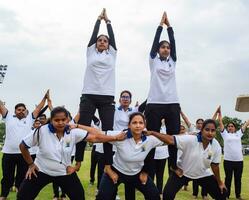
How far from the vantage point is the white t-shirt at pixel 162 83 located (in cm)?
752

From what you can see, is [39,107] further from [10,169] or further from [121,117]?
[121,117]

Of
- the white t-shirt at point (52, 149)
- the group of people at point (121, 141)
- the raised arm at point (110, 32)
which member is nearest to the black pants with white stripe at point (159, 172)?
the group of people at point (121, 141)

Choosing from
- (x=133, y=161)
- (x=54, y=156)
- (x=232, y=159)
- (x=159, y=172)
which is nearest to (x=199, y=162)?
(x=133, y=161)

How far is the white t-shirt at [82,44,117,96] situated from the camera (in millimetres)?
7762

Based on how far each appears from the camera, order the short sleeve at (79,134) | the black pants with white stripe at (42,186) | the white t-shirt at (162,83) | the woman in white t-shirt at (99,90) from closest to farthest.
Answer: the black pants with white stripe at (42,186) → the short sleeve at (79,134) → the white t-shirt at (162,83) → the woman in white t-shirt at (99,90)

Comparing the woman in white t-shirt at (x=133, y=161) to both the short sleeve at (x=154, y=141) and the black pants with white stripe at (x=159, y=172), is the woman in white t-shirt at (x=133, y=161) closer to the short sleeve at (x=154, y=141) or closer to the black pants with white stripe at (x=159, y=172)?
the short sleeve at (x=154, y=141)

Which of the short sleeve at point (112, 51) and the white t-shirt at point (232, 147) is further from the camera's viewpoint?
the white t-shirt at point (232, 147)

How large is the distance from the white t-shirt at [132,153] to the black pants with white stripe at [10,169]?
11.4 feet

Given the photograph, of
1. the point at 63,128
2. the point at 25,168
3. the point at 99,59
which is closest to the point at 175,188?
the point at 63,128

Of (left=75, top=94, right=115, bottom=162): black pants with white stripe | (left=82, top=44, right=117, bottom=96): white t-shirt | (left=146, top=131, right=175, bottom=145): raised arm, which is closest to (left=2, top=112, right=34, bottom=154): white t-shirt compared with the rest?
(left=75, top=94, right=115, bottom=162): black pants with white stripe

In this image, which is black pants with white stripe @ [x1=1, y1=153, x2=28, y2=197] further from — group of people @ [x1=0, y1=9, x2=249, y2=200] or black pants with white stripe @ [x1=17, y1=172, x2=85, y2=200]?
black pants with white stripe @ [x1=17, y1=172, x2=85, y2=200]

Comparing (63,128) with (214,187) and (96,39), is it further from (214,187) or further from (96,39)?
(214,187)

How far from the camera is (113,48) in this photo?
26.8ft

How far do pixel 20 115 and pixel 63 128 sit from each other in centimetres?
361
